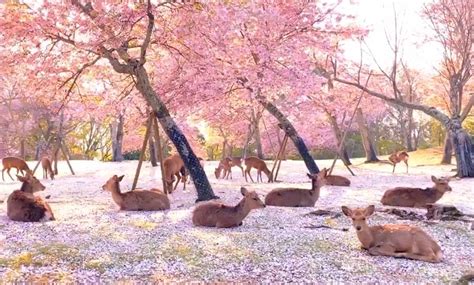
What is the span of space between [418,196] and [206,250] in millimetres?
4514

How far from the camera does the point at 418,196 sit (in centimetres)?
835

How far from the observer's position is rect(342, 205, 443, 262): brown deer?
490 cm

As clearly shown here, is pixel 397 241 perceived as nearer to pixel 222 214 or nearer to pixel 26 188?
pixel 222 214

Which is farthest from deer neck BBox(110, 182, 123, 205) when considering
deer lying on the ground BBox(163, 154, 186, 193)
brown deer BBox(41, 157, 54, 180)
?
brown deer BBox(41, 157, 54, 180)

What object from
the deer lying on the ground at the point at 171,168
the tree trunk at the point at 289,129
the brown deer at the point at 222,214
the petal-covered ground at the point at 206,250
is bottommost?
the petal-covered ground at the point at 206,250

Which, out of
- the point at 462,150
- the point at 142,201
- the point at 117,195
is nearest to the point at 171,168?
the point at 117,195

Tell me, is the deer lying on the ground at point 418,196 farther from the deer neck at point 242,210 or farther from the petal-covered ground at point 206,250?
the deer neck at point 242,210

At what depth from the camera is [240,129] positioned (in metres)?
29.5

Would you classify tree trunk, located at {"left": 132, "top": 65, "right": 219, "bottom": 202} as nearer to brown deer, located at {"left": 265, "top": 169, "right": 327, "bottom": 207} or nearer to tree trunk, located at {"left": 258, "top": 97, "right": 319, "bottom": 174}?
brown deer, located at {"left": 265, "top": 169, "right": 327, "bottom": 207}

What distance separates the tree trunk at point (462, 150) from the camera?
15102 mm

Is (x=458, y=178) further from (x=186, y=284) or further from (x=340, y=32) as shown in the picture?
(x=186, y=284)

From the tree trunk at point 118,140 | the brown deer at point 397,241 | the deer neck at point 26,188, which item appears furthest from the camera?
the tree trunk at point 118,140

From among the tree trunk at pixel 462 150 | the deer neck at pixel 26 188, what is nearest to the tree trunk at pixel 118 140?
the tree trunk at pixel 462 150

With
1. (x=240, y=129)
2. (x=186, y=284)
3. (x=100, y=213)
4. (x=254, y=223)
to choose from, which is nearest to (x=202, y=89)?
(x=100, y=213)
